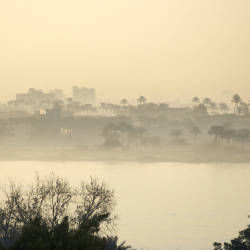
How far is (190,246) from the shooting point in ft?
348

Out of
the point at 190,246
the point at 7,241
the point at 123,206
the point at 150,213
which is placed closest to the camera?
the point at 7,241

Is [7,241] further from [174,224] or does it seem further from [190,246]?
[174,224]

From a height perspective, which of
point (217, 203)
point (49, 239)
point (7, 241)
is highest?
point (49, 239)

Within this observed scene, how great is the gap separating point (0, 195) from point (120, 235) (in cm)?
5666

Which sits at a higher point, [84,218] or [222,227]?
[84,218]

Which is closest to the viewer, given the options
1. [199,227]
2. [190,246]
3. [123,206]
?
[190,246]

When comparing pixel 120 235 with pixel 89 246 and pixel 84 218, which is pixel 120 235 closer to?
pixel 84 218

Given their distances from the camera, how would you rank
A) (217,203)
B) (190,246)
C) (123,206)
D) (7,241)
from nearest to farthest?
(7,241)
(190,246)
(123,206)
(217,203)

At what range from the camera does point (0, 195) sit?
16438cm

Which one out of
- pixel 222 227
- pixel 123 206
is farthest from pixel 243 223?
pixel 123 206

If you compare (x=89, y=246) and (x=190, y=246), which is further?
(x=190, y=246)

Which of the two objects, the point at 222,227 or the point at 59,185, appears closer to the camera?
the point at 59,185

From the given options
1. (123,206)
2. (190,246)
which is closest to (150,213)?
(123,206)

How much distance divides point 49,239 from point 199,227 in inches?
4247
